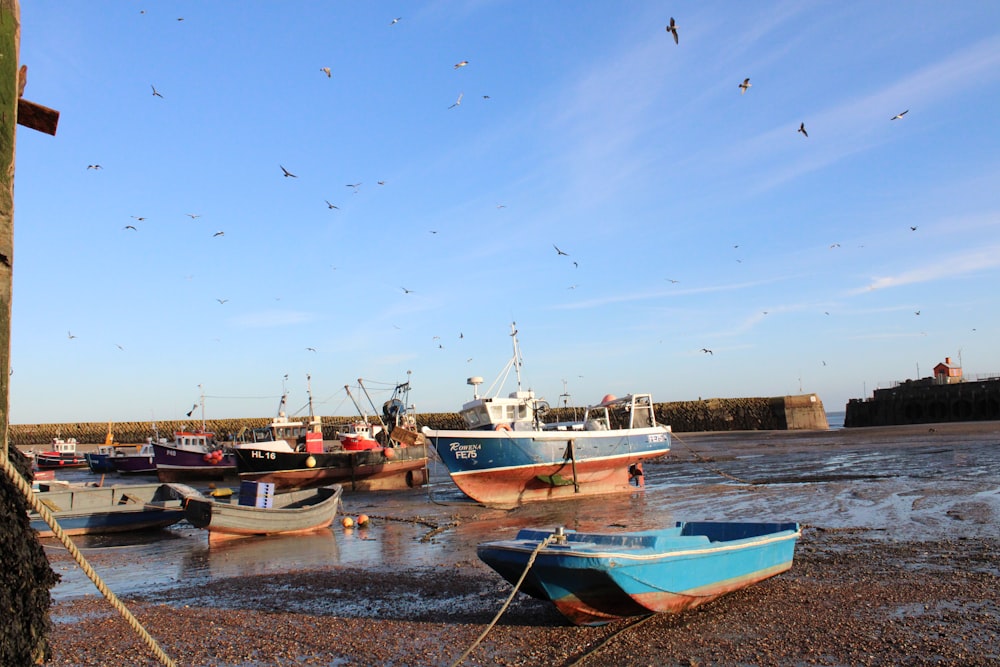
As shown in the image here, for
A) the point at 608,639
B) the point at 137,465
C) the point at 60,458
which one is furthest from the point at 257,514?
the point at 60,458

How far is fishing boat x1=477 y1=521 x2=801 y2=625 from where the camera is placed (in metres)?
8.52

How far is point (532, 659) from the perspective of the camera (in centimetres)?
798

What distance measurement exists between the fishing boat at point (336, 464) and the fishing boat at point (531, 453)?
257 inches

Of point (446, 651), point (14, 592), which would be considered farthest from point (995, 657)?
point (14, 592)

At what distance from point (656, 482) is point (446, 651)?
73.9 feet

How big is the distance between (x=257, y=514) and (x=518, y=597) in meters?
9.45

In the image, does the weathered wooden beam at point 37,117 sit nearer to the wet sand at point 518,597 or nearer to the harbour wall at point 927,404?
the wet sand at point 518,597

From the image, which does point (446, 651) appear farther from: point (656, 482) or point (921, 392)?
point (921, 392)

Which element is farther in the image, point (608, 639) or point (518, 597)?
point (518, 597)

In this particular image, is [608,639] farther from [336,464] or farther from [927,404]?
[927,404]

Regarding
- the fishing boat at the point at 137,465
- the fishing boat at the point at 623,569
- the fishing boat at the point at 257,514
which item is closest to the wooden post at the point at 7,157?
the fishing boat at the point at 623,569

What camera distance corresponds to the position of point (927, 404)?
62531 millimetres

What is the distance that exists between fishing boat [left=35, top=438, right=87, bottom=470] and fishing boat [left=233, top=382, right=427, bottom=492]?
3105cm

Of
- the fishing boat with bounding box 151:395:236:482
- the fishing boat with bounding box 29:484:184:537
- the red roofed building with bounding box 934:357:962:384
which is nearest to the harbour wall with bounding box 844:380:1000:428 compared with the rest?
the red roofed building with bounding box 934:357:962:384
